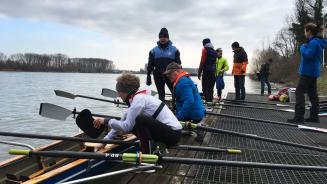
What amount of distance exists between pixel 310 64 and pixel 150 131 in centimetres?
468

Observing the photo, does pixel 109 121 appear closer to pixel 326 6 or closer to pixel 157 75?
pixel 157 75

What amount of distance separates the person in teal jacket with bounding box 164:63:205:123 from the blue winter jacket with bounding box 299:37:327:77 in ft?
9.57

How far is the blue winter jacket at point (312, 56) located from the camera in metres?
7.28

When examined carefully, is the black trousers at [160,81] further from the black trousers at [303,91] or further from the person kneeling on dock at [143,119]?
the person kneeling on dock at [143,119]

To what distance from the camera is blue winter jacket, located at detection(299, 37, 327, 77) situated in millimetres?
7276

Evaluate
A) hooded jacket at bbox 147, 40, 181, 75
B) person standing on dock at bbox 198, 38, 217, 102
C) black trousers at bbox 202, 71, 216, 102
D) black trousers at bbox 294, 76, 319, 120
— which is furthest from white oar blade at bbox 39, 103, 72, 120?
black trousers at bbox 294, 76, 319, 120

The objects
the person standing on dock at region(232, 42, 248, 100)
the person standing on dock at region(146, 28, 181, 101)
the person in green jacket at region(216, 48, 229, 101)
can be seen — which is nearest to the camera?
the person standing on dock at region(146, 28, 181, 101)

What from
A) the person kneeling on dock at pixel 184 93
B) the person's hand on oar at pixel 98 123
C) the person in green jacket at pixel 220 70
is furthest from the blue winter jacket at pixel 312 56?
the person's hand on oar at pixel 98 123

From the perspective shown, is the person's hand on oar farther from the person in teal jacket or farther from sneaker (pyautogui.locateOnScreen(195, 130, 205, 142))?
sneaker (pyautogui.locateOnScreen(195, 130, 205, 142))

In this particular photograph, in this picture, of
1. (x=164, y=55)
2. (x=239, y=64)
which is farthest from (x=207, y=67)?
(x=239, y=64)

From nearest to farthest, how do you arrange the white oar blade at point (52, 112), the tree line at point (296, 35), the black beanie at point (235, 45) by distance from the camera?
1. the white oar blade at point (52, 112)
2. the black beanie at point (235, 45)
3. the tree line at point (296, 35)

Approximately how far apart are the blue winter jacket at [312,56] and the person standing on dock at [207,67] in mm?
2328

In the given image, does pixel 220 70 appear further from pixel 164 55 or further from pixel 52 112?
pixel 52 112

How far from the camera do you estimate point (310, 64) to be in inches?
296
